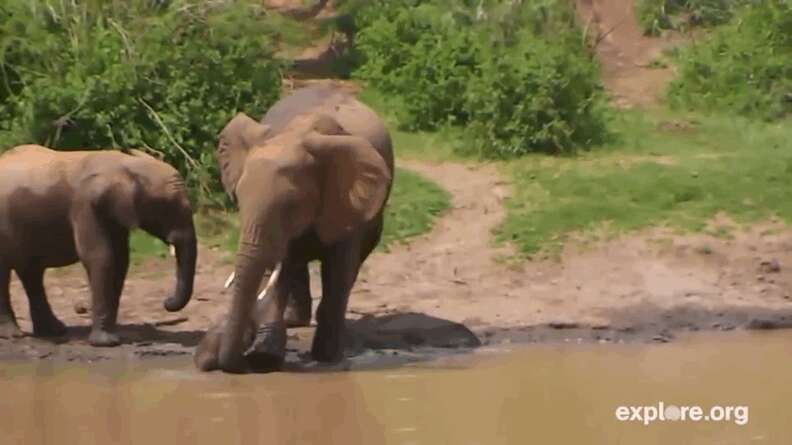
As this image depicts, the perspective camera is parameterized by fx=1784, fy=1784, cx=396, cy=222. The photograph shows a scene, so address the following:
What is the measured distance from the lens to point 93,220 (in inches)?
439

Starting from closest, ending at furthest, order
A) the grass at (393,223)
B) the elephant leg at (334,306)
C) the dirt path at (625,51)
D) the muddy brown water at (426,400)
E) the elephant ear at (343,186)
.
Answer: the muddy brown water at (426,400), the elephant ear at (343,186), the elephant leg at (334,306), the grass at (393,223), the dirt path at (625,51)

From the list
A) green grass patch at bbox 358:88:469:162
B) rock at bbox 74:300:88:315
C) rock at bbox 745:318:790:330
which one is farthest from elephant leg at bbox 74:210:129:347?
green grass patch at bbox 358:88:469:162

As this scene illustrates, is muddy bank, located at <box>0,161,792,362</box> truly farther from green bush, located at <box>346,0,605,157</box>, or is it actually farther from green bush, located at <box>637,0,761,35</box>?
green bush, located at <box>637,0,761,35</box>

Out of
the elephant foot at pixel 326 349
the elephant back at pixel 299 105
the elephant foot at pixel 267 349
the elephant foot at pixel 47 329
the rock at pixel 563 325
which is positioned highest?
the elephant back at pixel 299 105

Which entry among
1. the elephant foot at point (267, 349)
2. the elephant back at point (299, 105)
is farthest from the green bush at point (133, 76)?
the elephant foot at point (267, 349)

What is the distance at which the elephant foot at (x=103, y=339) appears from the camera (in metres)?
11.1

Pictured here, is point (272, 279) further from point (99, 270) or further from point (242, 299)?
point (99, 270)

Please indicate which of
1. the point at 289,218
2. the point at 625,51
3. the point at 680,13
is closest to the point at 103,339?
the point at 289,218

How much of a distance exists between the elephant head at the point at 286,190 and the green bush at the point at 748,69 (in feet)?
27.5

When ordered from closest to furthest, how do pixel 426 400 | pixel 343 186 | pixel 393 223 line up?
pixel 426 400
pixel 343 186
pixel 393 223

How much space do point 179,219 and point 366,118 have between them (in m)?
1.37

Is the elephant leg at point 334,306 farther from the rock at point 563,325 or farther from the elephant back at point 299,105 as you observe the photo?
the rock at point 563,325

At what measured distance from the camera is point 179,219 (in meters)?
11.3

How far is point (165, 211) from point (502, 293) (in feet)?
8.77
